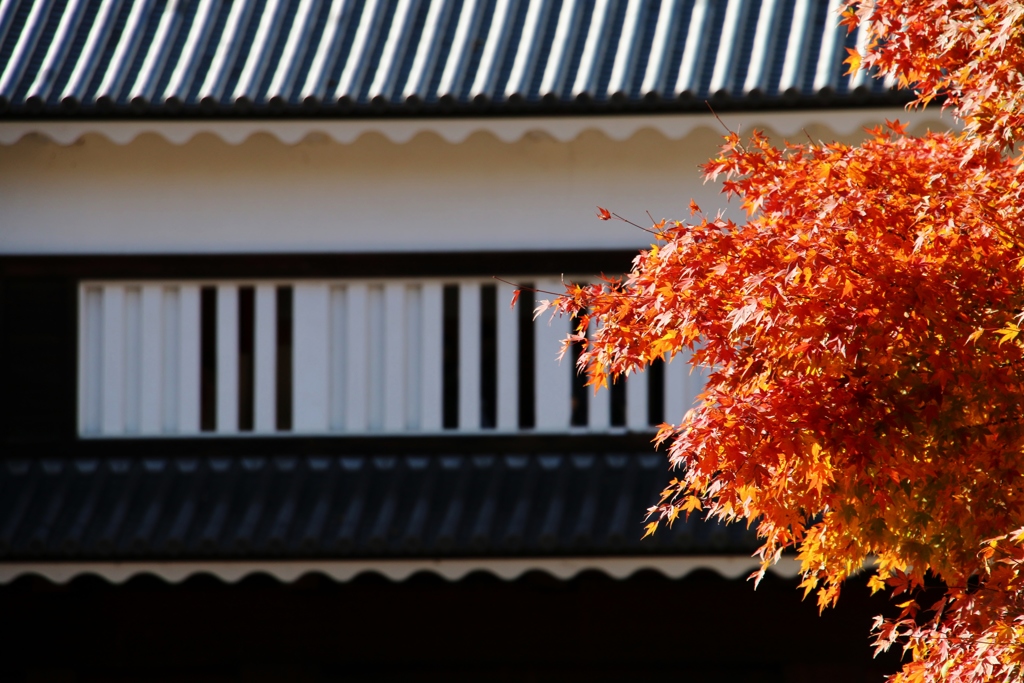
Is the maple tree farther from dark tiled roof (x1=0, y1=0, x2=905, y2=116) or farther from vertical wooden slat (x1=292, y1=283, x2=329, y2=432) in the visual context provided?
vertical wooden slat (x1=292, y1=283, x2=329, y2=432)

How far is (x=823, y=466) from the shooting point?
11.3ft

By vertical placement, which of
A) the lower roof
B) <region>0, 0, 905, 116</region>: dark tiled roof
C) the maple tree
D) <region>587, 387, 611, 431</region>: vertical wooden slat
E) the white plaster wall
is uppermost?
<region>0, 0, 905, 116</region>: dark tiled roof

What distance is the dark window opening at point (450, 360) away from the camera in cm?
678

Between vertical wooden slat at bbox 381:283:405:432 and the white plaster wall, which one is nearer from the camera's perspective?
vertical wooden slat at bbox 381:283:405:432

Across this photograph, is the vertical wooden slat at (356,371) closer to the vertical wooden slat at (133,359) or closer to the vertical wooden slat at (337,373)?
the vertical wooden slat at (337,373)

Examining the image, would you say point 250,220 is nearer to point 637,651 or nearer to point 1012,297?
point 637,651

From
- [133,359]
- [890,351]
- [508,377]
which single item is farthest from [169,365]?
[890,351]

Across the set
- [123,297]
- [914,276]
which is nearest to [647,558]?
[914,276]

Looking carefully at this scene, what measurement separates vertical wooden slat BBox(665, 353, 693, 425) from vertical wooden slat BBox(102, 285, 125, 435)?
3.34 metres

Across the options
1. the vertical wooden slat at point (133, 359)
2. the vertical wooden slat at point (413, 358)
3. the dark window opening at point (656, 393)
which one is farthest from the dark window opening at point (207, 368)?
the dark window opening at point (656, 393)

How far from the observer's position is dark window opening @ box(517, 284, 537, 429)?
6785 millimetres

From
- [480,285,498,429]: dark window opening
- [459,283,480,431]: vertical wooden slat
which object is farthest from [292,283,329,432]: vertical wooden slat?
[480,285,498,429]: dark window opening

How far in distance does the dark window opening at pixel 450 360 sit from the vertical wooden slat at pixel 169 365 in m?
1.64

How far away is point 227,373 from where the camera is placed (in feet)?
Answer: 22.2
